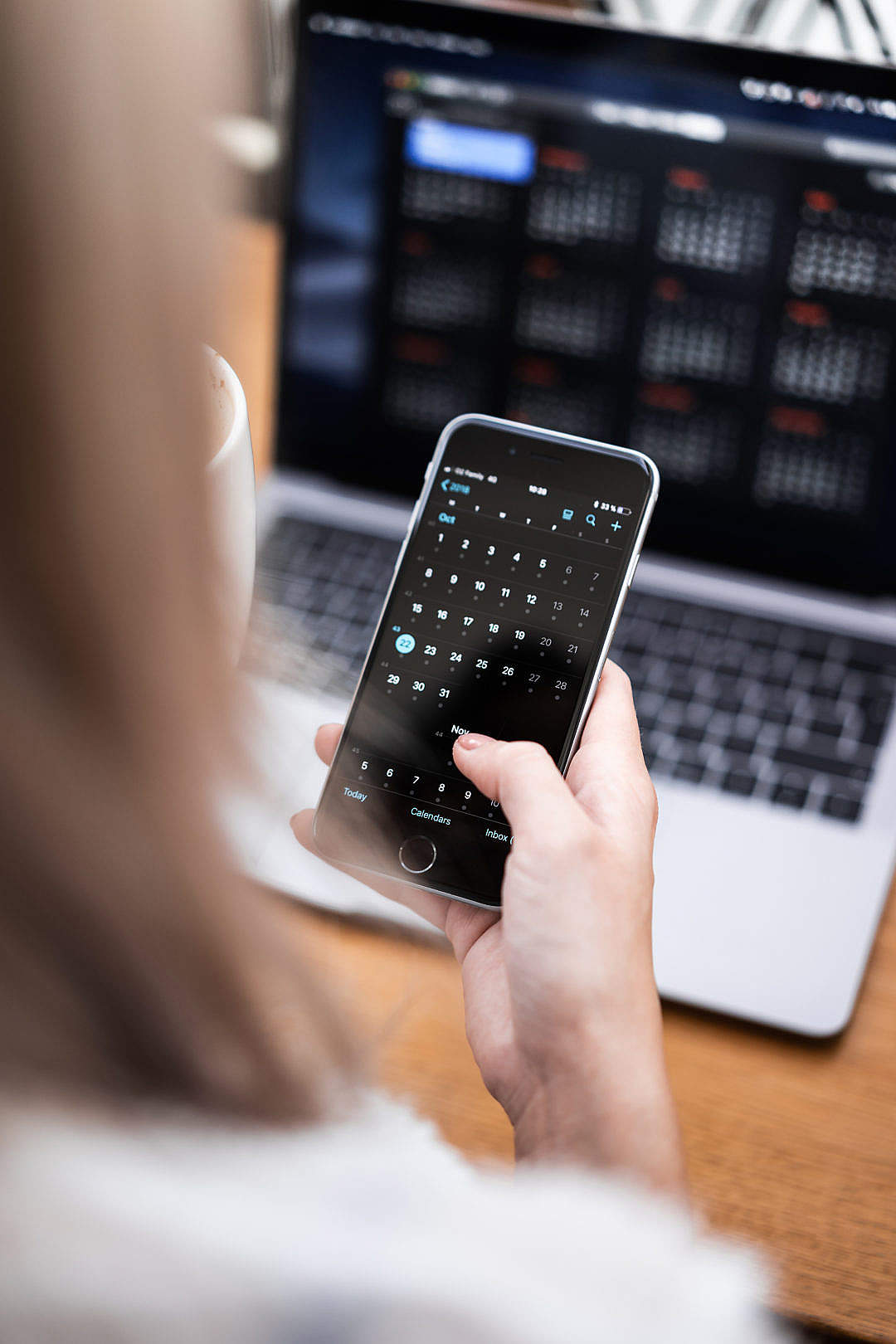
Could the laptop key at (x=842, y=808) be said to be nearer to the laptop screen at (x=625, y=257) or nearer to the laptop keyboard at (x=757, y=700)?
the laptop keyboard at (x=757, y=700)

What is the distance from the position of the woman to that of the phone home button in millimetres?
107

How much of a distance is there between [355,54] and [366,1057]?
1.77 ft

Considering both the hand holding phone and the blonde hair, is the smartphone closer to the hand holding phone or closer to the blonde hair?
the hand holding phone

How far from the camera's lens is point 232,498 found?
321 millimetres

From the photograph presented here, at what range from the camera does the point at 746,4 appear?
0.94 m

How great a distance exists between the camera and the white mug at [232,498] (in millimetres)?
280

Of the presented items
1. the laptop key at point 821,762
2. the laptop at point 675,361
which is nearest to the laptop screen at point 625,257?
the laptop at point 675,361

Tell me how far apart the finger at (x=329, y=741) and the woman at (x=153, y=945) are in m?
0.14

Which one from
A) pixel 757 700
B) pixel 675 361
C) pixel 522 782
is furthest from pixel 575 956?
pixel 675 361

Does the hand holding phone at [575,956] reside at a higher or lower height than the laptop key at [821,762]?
higher

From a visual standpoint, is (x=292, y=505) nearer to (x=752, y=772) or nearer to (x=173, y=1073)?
(x=752, y=772)

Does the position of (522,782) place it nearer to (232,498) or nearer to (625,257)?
(232,498)

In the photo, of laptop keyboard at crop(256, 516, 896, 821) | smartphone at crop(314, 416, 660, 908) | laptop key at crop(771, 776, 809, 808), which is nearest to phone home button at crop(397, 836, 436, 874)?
smartphone at crop(314, 416, 660, 908)

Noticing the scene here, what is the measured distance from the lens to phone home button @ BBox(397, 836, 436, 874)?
421mm
